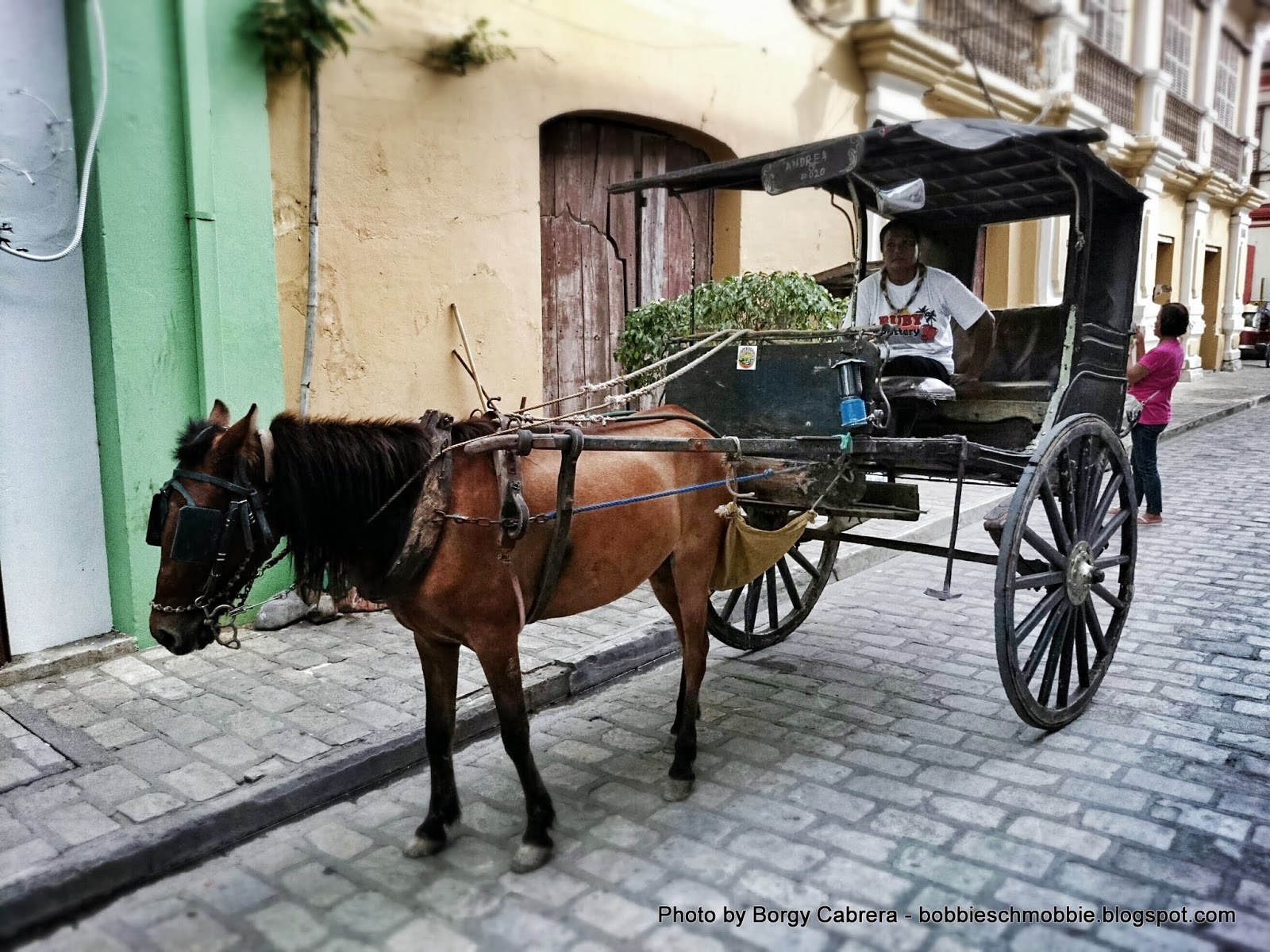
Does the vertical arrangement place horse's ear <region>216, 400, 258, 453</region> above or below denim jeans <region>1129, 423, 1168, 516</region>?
above

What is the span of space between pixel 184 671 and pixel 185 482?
232 cm

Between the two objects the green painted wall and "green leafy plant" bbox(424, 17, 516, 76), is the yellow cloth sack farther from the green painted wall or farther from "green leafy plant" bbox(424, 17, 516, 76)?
"green leafy plant" bbox(424, 17, 516, 76)

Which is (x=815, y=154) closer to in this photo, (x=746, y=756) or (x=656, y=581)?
(x=656, y=581)

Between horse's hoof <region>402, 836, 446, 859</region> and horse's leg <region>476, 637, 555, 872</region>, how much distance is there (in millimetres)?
266

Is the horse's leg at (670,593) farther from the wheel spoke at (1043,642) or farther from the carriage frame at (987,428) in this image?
the wheel spoke at (1043,642)

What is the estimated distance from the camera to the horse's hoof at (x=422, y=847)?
9.78ft

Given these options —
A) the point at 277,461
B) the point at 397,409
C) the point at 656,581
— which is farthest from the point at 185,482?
the point at 397,409

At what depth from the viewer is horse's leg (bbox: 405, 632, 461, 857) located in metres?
3.03

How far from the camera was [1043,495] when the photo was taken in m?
3.70

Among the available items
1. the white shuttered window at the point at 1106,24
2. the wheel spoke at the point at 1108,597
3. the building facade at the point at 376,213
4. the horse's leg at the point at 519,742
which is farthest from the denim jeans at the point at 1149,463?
the white shuttered window at the point at 1106,24

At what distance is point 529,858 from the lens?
2895 millimetres

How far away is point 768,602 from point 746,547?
1.22 m

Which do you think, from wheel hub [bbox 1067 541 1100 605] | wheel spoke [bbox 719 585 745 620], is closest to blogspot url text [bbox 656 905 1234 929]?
wheel hub [bbox 1067 541 1100 605]

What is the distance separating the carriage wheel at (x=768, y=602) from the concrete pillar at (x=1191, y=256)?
697 inches
